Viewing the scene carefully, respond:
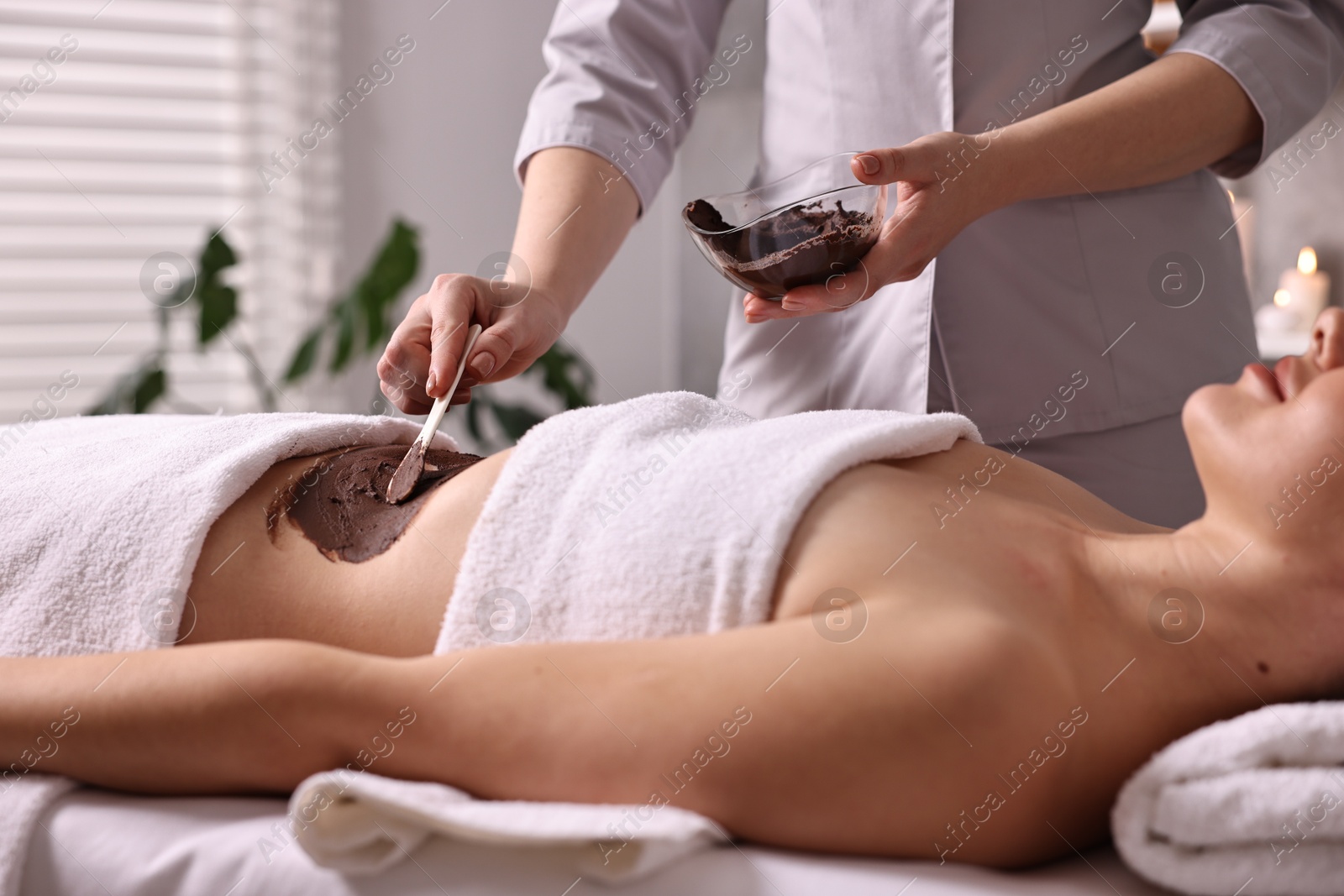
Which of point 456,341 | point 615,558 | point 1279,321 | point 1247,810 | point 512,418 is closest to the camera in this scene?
point 1247,810

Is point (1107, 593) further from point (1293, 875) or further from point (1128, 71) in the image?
point (1128, 71)

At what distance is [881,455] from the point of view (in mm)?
819

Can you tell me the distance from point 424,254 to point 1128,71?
185cm

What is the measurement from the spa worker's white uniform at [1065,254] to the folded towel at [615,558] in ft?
1.08

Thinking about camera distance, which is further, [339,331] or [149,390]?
[339,331]

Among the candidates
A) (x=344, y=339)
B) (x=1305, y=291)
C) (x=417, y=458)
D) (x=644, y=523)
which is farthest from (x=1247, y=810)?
(x=1305, y=291)

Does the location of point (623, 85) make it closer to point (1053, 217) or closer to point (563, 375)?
point (1053, 217)

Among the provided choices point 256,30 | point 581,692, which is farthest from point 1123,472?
point 256,30

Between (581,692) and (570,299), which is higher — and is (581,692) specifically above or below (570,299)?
below

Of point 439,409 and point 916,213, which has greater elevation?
point 916,213

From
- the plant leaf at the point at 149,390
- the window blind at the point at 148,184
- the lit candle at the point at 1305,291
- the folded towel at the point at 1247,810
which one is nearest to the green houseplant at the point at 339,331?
the plant leaf at the point at 149,390

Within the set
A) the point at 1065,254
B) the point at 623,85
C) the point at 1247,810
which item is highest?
the point at 623,85

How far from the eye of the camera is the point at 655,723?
2.03ft

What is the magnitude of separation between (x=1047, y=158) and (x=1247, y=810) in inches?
25.8
